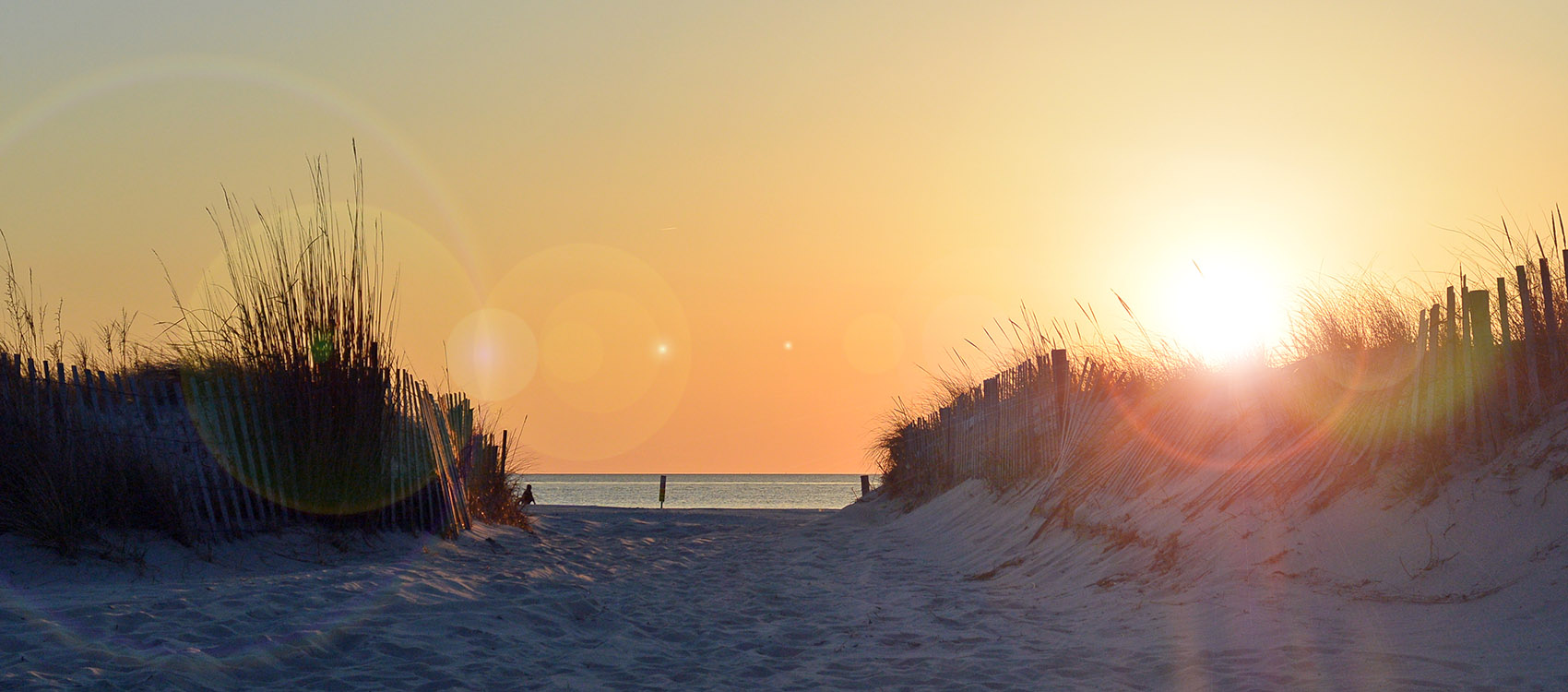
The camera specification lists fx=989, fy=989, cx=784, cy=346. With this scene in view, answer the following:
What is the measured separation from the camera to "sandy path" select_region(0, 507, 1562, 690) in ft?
11.0

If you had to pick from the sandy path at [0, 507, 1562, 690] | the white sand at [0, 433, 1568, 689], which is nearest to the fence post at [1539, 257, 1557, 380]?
the white sand at [0, 433, 1568, 689]

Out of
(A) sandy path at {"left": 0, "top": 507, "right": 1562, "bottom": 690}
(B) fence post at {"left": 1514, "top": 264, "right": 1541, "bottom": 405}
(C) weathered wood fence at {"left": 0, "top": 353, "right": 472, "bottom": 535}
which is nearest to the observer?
(A) sandy path at {"left": 0, "top": 507, "right": 1562, "bottom": 690}

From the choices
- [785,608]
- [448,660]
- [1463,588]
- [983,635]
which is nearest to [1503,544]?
[1463,588]

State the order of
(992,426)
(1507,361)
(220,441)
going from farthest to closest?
1. (992,426)
2. (220,441)
3. (1507,361)

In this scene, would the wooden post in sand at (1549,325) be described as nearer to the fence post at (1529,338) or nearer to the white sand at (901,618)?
the fence post at (1529,338)

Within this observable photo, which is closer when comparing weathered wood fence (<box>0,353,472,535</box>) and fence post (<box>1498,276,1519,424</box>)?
fence post (<box>1498,276,1519,424</box>)

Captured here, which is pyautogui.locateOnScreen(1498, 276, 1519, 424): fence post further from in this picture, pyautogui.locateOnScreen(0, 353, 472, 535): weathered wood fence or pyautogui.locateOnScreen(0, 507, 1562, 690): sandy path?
pyautogui.locateOnScreen(0, 353, 472, 535): weathered wood fence

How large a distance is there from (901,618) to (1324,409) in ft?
9.02

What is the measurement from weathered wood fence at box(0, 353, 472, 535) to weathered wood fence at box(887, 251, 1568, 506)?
16.8 feet

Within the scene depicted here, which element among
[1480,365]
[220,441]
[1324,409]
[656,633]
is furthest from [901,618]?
[220,441]

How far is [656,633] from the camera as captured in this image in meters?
Answer: 4.67

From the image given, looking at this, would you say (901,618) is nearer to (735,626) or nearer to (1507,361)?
(735,626)

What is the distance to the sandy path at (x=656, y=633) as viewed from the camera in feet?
11.0

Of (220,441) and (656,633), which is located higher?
(220,441)
